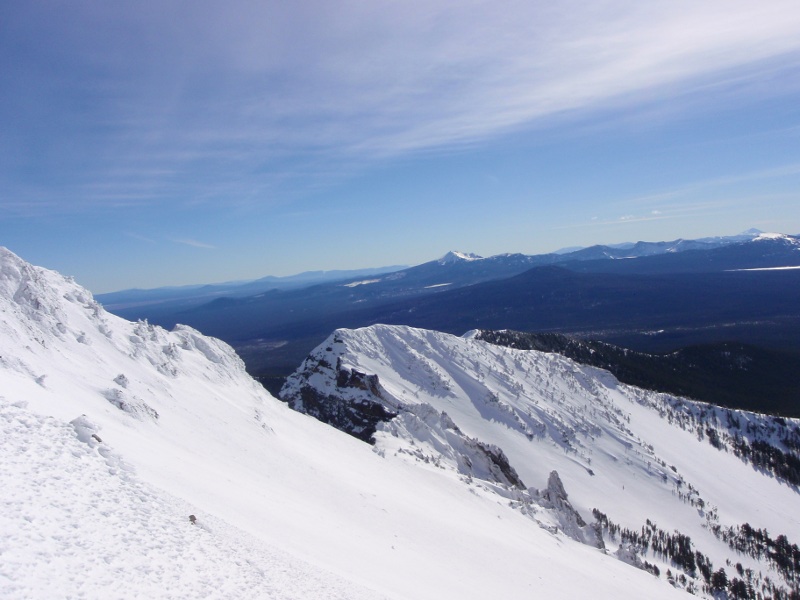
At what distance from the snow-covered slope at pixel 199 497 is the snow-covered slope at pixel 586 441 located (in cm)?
1576

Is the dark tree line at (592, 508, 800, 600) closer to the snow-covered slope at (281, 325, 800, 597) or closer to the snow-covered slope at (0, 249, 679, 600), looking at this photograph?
the snow-covered slope at (281, 325, 800, 597)

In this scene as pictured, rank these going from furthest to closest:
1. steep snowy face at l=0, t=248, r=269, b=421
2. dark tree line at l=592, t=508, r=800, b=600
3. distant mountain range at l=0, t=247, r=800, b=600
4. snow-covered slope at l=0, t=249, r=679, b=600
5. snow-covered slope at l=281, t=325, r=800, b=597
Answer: dark tree line at l=592, t=508, r=800, b=600 → snow-covered slope at l=281, t=325, r=800, b=597 → steep snowy face at l=0, t=248, r=269, b=421 → distant mountain range at l=0, t=247, r=800, b=600 → snow-covered slope at l=0, t=249, r=679, b=600

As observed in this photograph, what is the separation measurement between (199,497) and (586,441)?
116244 mm

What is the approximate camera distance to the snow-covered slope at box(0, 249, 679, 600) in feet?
42.8

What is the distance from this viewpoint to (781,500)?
11931 centimetres

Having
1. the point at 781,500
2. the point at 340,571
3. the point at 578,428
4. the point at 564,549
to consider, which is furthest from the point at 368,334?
the point at 781,500

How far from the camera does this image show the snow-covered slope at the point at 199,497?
13.1 meters

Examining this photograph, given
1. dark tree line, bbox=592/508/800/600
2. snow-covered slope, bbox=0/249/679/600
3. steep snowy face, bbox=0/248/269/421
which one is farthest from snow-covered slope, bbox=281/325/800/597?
steep snowy face, bbox=0/248/269/421

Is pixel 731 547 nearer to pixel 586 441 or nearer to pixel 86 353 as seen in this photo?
pixel 586 441

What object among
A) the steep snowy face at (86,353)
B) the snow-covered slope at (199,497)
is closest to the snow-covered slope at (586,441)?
the snow-covered slope at (199,497)

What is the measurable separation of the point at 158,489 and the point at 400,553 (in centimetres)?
1459

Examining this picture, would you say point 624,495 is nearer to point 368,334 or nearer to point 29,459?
point 368,334

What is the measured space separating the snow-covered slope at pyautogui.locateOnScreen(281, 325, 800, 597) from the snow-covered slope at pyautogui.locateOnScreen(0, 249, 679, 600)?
51.7 feet

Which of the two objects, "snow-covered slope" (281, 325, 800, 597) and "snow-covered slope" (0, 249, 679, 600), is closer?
"snow-covered slope" (0, 249, 679, 600)
